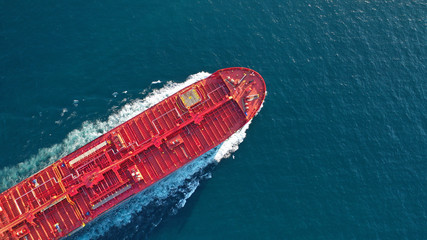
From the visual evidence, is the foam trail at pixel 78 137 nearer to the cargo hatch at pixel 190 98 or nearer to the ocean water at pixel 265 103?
the ocean water at pixel 265 103

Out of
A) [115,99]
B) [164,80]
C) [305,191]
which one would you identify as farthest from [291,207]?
[115,99]

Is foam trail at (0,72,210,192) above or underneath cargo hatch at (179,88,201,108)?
above

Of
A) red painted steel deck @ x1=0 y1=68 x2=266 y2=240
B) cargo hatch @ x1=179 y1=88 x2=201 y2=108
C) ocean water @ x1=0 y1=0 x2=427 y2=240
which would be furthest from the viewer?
ocean water @ x1=0 y1=0 x2=427 y2=240

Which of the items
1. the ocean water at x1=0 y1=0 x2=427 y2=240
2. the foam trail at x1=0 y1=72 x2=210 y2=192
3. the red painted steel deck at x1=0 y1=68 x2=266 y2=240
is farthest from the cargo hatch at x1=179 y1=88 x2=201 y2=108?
the ocean water at x1=0 y1=0 x2=427 y2=240

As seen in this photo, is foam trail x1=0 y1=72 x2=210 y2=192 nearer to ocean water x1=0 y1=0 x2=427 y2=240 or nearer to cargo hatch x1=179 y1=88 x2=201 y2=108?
ocean water x1=0 y1=0 x2=427 y2=240

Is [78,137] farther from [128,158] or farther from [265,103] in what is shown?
[265,103]

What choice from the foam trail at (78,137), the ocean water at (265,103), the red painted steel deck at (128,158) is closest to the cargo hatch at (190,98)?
the red painted steel deck at (128,158)
